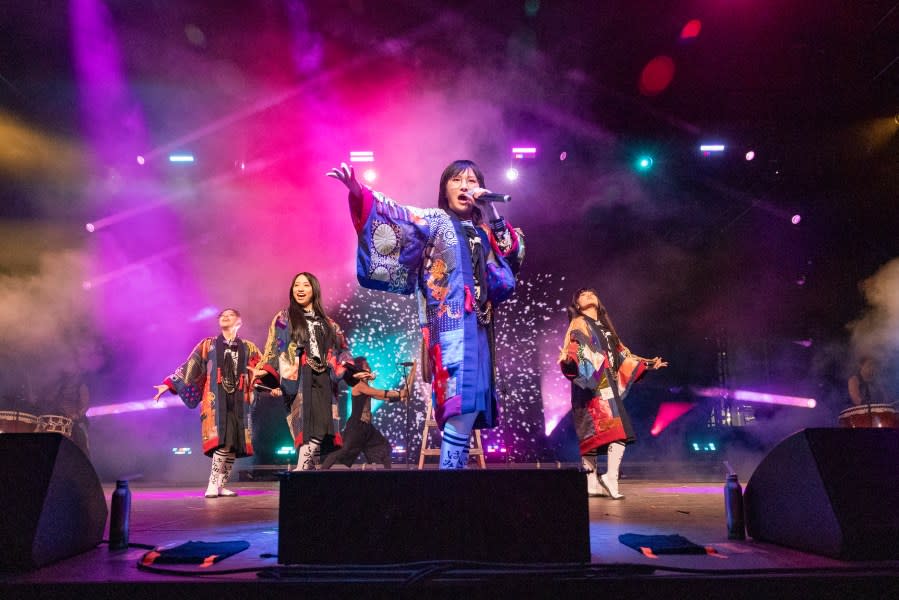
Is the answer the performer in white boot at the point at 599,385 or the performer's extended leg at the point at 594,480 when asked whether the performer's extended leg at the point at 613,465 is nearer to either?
the performer in white boot at the point at 599,385

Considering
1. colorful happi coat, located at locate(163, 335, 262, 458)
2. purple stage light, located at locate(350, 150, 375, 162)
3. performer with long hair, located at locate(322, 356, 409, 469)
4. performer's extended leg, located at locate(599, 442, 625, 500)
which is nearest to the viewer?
performer's extended leg, located at locate(599, 442, 625, 500)

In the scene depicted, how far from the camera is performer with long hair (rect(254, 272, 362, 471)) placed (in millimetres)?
5324

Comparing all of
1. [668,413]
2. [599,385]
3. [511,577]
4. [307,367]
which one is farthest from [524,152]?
[511,577]

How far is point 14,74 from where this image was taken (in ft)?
24.5

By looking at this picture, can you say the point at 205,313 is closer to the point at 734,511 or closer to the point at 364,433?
the point at 364,433

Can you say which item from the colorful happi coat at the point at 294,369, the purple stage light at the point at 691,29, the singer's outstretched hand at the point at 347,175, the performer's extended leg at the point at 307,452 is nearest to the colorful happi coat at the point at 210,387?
the colorful happi coat at the point at 294,369

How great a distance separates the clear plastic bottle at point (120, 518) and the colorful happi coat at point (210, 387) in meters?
3.39

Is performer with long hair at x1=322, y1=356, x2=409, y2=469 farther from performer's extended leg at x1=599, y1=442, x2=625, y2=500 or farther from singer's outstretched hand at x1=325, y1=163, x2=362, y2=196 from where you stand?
singer's outstretched hand at x1=325, y1=163, x2=362, y2=196

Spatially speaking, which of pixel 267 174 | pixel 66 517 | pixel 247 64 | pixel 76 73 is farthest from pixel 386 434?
pixel 66 517

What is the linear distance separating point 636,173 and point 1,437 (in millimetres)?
10250

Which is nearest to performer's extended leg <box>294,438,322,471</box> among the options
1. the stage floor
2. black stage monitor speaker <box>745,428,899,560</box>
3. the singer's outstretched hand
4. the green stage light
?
the stage floor

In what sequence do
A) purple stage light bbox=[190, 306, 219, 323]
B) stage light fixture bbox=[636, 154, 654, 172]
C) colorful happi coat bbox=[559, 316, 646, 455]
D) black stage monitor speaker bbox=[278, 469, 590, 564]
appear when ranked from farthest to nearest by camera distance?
purple stage light bbox=[190, 306, 219, 323]
stage light fixture bbox=[636, 154, 654, 172]
colorful happi coat bbox=[559, 316, 646, 455]
black stage monitor speaker bbox=[278, 469, 590, 564]

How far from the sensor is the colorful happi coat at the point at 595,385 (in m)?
5.55

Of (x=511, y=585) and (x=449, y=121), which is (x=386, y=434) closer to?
(x=449, y=121)
